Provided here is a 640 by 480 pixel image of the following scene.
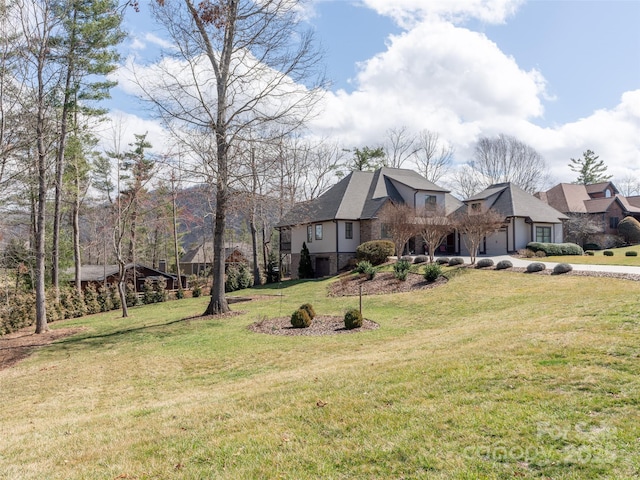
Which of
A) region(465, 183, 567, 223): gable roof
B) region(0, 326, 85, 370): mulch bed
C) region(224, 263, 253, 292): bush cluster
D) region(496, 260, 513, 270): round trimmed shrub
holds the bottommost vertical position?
region(0, 326, 85, 370): mulch bed

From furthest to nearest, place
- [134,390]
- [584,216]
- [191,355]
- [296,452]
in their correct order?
[584,216] → [191,355] → [134,390] → [296,452]

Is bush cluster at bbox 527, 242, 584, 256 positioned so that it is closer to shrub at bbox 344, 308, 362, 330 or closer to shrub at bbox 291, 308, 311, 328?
shrub at bbox 344, 308, 362, 330

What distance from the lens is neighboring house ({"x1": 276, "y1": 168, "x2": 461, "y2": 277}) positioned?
28.6 meters

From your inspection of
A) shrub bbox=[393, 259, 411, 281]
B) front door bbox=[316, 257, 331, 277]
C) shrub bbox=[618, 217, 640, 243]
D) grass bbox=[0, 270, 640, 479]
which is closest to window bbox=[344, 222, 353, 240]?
front door bbox=[316, 257, 331, 277]

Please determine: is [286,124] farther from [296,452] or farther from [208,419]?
[296,452]

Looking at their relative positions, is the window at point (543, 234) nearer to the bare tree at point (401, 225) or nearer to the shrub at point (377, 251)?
the bare tree at point (401, 225)

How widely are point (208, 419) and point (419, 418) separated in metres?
2.64

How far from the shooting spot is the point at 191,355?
1047 centimetres

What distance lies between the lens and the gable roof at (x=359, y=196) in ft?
95.3

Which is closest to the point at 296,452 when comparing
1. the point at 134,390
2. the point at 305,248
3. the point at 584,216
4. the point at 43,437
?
the point at 43,437

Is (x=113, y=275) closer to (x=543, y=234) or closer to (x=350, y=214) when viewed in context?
(x=350, y=214)

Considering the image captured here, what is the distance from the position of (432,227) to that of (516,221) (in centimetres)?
997

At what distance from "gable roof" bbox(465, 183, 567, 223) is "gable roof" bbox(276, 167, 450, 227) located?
11.5 feet

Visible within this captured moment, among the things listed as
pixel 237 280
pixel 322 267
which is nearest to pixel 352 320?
pixel 322 267
